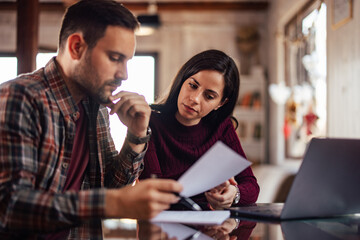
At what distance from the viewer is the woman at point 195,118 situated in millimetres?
1490

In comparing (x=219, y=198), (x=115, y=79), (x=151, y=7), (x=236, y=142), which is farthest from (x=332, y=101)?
(x=151, y=7)

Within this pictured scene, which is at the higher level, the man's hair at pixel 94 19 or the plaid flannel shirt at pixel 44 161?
the man's hair at pixel 94 19

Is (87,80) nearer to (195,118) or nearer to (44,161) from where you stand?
(44,161)

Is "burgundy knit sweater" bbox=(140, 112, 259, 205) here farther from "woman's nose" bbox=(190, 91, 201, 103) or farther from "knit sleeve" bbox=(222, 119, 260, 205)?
"woman's nose" bbox=(190, 91, 201, 103)

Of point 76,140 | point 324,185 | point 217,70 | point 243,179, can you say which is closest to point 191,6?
point 217,70

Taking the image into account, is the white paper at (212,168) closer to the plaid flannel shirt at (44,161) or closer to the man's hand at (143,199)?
the man's hand at (143,199)

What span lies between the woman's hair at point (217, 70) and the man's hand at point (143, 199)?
0.77 m

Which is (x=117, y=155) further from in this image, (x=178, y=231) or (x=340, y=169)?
(x=340, y=169)

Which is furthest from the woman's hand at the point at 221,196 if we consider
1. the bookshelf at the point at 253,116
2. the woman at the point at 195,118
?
the bookshelf at the point at 253,116

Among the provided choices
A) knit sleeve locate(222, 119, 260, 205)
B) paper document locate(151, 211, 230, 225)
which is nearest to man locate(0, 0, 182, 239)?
paper document locate(151, 211, 230, 225)

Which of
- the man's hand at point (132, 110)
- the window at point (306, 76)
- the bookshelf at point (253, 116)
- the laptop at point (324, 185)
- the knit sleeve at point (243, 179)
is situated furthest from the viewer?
the bookshelf at point (253, 116)

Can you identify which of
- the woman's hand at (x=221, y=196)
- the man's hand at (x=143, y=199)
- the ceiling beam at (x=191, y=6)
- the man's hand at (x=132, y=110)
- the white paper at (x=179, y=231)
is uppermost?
the ceiling beam at (x=191, y=6)

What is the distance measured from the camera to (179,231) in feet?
2.99

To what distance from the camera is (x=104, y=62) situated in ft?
3.43
